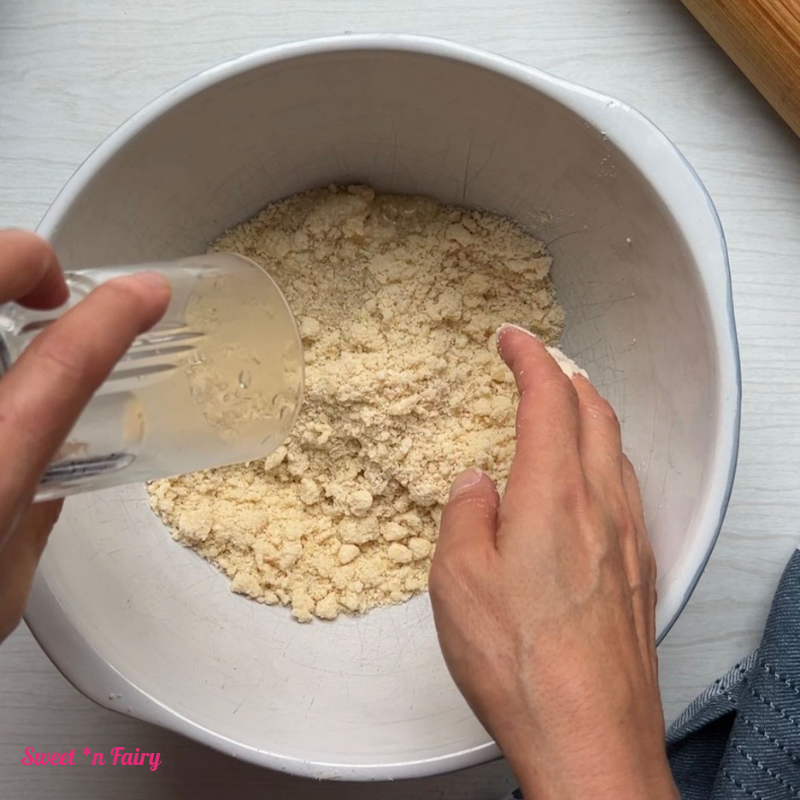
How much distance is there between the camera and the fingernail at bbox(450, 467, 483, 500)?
2.19 feet

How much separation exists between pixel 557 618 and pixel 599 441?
15 cm

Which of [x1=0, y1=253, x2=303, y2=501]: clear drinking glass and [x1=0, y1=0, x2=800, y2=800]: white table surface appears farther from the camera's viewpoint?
[x1=0, y1=0, x2=800, y2=800]: white table surface

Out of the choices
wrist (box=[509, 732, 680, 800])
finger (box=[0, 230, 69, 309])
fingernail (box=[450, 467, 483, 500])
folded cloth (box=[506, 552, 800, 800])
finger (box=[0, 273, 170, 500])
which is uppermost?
finger (box=[0, 230, 69, 309])

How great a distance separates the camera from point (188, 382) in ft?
1.96

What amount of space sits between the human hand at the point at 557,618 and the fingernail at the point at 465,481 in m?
0.02

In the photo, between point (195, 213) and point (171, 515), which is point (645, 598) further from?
point (195, 213)

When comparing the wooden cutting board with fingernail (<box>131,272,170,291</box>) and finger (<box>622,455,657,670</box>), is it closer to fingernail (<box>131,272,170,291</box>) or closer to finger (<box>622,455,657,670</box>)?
finger (<box>622,455,657,670</box>)

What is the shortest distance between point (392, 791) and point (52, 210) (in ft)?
2.22

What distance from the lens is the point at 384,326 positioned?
2.67 ft

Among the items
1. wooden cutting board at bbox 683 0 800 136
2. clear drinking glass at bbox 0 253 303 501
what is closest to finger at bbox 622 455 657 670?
clear drinking glass at bbox 0 253 303 501

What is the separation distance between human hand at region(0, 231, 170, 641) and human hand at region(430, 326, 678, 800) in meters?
0.32

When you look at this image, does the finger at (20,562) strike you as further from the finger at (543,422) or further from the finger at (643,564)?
the finger at (643,564)

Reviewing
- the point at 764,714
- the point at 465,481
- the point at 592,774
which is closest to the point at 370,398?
the point at 465,481

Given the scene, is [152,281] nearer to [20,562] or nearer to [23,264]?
[23,264]
